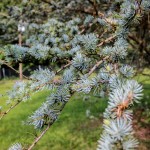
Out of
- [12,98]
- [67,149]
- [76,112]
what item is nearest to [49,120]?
[12,98]

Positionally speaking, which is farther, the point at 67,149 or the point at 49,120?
the point at 67,149

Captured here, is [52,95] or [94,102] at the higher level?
[52,95]

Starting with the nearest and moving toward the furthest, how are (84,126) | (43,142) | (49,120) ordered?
1. (49,120)
2. (43,142)
3. (84,126)

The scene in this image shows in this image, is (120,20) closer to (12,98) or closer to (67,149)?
(12,98)

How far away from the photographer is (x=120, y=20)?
1.87 meters

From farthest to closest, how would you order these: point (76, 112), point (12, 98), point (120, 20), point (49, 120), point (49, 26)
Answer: point (76, 112)
point (49, 26)
point (120, 20)
point (12, 98)
point (49, 120)

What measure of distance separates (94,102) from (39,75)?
352 inches

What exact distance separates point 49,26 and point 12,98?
2.38 metres

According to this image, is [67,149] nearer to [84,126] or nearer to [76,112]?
[84,126]

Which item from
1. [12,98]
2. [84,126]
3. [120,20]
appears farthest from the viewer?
[84,126]

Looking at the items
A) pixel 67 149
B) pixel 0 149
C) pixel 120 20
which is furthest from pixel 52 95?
pixel 0 149

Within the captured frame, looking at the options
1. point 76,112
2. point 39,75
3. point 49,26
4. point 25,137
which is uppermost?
point 39,75

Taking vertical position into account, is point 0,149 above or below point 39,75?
below

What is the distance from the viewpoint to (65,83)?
170cm
